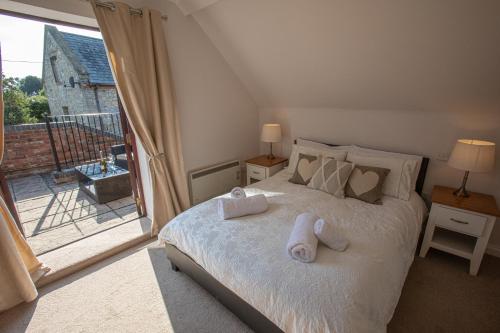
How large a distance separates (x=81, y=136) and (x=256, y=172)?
4.00 metres

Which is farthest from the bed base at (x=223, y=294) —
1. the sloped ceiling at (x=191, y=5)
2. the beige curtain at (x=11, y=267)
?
the sloped ceiling at (x=191, y=5)

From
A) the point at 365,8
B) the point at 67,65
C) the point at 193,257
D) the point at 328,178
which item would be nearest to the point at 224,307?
the point at 193,257

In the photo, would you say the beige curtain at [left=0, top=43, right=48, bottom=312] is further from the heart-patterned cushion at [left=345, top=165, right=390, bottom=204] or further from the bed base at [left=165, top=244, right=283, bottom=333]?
the heart-patterned cushion at [left=345, top=165, right=390, bottom=204]

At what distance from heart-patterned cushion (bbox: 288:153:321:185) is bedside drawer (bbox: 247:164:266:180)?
627mm

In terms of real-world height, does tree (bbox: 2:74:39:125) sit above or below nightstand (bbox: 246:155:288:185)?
above

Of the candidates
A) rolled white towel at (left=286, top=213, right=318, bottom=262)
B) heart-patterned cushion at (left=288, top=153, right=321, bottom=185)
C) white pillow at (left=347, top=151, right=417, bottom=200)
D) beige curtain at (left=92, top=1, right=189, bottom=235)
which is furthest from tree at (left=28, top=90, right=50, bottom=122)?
white pillow at (left=347, top=151, right=417, bottom=200)

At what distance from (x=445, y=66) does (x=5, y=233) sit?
3.54 m

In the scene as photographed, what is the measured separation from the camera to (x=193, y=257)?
5.57 ft

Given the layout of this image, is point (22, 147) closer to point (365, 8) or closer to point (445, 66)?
point (365, 8)

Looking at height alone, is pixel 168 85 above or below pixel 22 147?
above

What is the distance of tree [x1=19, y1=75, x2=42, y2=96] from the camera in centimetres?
465

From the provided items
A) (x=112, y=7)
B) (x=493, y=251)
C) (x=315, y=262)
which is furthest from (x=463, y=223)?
(x=112, y=7)

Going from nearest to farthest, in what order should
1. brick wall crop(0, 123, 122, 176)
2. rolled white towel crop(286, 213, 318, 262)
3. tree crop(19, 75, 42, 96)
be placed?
rolled white towel crop(286, 213, 318, 262)
brick wall crop(0, 123, 122, 176)
tree crop(19, 75, 42, 96)

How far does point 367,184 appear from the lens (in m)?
2.15
